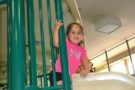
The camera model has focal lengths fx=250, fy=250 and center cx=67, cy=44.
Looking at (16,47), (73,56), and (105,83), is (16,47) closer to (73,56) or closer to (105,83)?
(105,83)

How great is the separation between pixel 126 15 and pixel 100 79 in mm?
4529

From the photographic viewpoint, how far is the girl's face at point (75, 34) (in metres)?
2.22

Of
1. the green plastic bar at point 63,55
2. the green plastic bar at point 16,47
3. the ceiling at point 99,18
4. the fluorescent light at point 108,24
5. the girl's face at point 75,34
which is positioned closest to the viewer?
the green plastic bar at point 16,47

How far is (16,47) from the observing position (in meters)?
1.38

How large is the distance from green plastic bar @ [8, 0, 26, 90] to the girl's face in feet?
2.65

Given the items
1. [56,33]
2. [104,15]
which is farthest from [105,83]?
[104,15]

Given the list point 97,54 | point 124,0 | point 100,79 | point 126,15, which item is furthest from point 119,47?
point 100,79

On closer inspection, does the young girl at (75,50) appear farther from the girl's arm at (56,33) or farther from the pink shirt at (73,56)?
the girl's arm at (56,33)

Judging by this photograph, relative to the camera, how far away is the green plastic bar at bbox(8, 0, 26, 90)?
4.35 ft

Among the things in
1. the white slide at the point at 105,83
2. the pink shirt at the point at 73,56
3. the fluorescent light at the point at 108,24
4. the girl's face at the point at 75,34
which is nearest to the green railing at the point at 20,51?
the white slide at the point at 105,83

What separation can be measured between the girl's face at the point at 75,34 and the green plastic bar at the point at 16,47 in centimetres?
81

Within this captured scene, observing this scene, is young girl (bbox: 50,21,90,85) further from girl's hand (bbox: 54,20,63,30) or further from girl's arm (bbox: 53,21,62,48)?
girl's hand (bbox: 54,20,63,30)

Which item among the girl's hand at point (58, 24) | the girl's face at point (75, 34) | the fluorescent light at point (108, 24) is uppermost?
the fluorescent light at point (108, 24)

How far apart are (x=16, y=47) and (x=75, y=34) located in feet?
3.02
